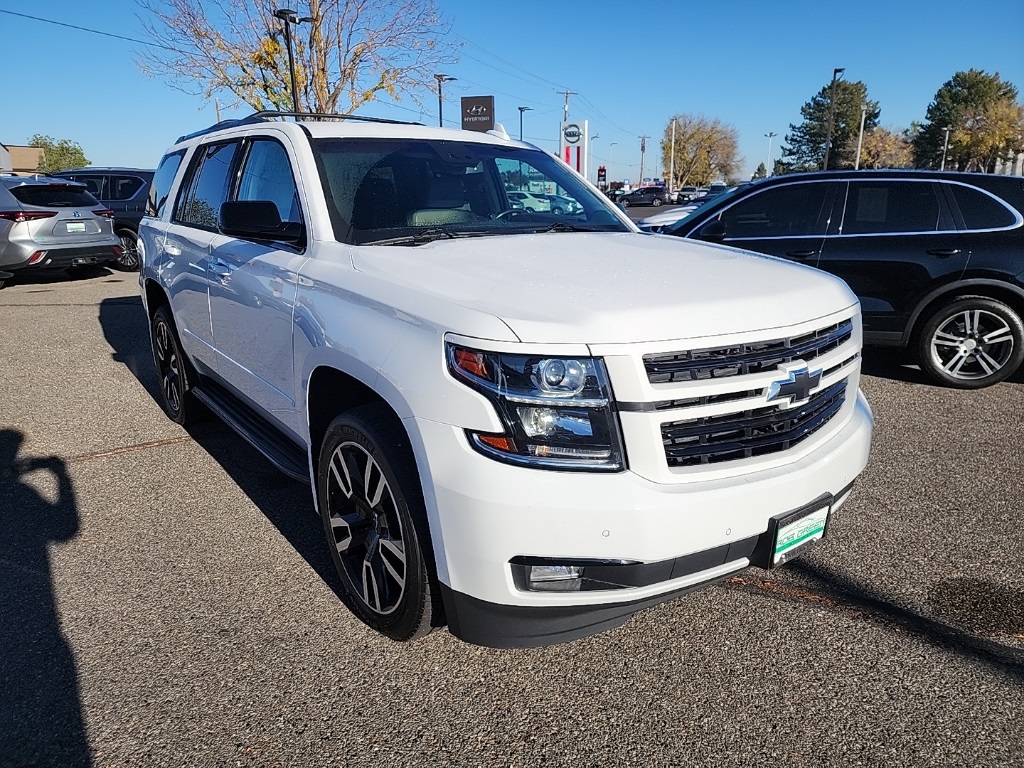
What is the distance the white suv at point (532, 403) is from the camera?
6.76ft

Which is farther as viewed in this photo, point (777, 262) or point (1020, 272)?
point (1020, 272)

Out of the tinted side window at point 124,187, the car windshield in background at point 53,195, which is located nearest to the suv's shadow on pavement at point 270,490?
the car windshield in background at point 53,195

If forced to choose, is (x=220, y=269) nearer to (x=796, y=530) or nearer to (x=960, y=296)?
(x=796, y=530)

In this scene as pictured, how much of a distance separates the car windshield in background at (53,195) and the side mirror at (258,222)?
11045mm

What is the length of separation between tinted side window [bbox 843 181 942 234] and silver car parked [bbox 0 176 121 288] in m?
11.8

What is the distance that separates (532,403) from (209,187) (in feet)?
10.9

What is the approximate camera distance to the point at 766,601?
2.99 metres

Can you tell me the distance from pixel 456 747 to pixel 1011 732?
1.71 m

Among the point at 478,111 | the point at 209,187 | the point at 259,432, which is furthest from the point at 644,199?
the point at 259,432

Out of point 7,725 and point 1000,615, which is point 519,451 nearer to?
point 7,725

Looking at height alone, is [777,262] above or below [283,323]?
above

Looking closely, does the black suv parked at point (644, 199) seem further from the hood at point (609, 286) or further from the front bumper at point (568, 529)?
the front bumper at point (568, 529)

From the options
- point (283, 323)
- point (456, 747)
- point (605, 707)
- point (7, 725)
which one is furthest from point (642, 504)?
point (7, 725)

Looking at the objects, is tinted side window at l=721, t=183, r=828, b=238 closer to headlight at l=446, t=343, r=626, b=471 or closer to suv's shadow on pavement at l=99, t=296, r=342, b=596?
suv's shadow on pavement at l=99, t=296, r=342, b=596
